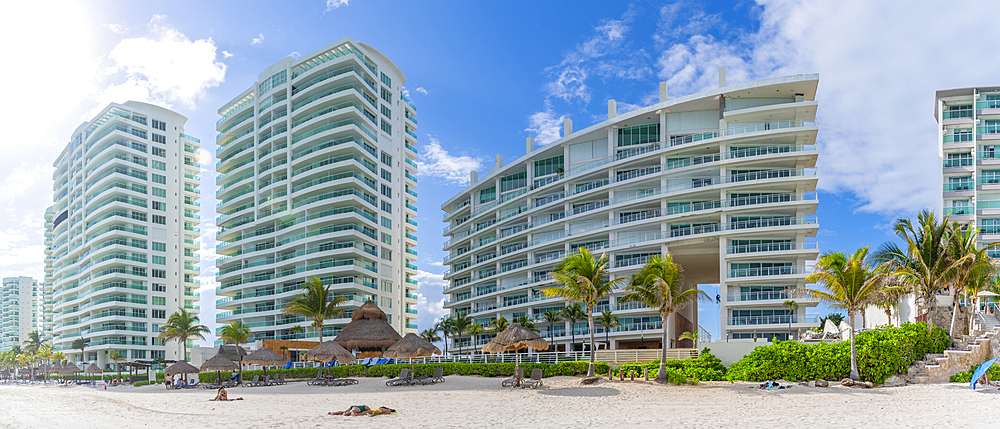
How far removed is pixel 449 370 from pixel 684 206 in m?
29.4

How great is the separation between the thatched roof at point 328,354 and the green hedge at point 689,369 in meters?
15.1

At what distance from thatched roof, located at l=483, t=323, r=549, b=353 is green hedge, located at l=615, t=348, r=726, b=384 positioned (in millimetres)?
4742

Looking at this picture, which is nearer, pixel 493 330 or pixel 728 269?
pixel 728 269

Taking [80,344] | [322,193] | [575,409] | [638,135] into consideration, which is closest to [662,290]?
[575,409]

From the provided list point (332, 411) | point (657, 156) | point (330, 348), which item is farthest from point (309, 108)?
point (332, 411)

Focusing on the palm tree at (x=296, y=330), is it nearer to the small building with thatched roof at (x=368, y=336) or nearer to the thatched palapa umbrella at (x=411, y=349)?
the small building with thatched roof at (x=368, y=336)

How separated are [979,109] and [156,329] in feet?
362

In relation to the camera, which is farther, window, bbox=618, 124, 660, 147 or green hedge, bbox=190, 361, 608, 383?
window, bbox=618, 124, 660, 147

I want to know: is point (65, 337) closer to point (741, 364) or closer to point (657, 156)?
point (657, 156)

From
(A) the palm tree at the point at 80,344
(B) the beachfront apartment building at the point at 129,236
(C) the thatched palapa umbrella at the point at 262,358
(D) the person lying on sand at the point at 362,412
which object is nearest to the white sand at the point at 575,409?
(D) the person lying on sand at the point at 362,412

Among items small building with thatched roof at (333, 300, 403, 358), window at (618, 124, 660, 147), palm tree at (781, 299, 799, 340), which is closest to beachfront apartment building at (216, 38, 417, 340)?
window at (618, 124, 660, 147)

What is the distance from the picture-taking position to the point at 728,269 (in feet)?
187

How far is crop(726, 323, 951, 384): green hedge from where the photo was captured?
1169 inches

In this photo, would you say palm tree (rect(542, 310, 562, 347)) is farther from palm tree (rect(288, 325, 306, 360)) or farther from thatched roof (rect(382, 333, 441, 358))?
thatched roof (rect(382, 333, 441, 358))
